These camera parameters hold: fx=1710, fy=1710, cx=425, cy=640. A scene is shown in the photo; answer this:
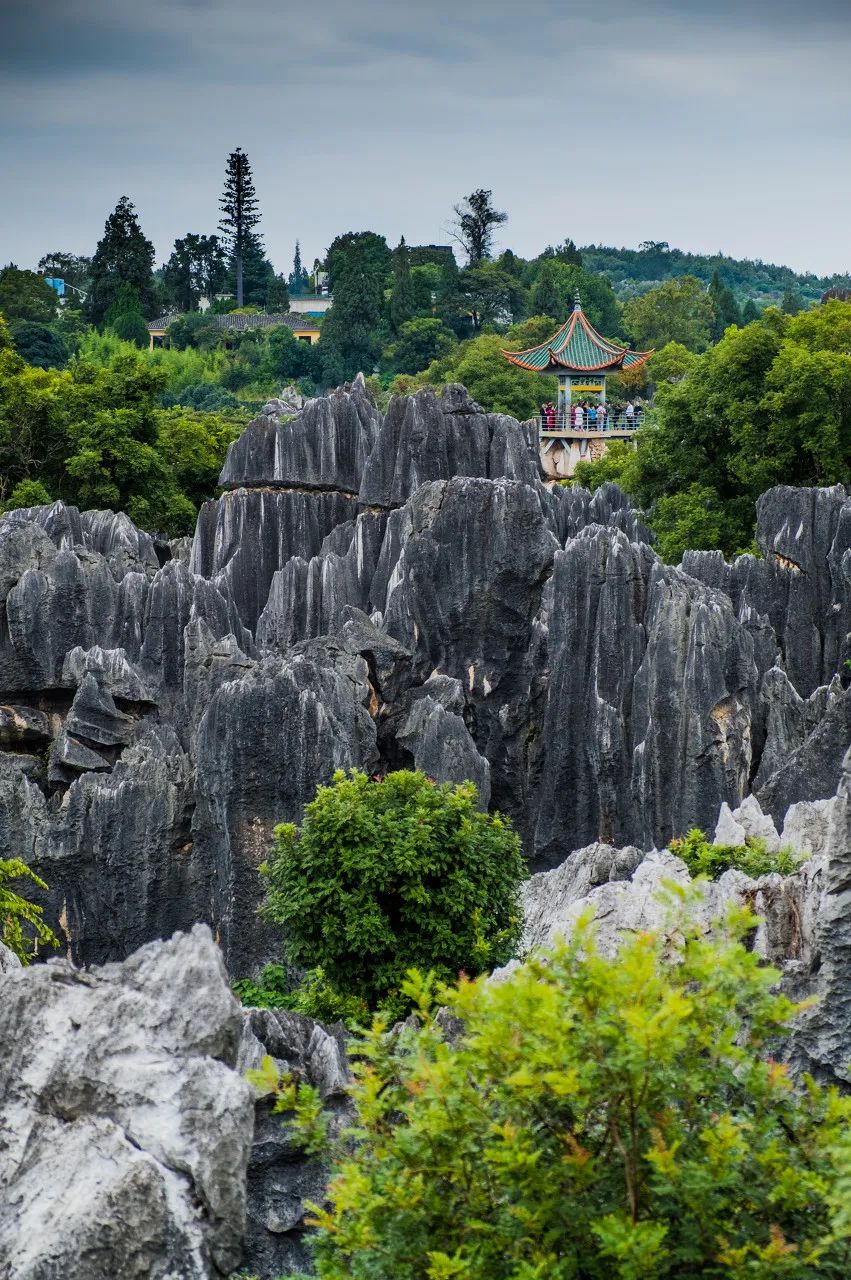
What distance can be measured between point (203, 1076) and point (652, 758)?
51.8ft

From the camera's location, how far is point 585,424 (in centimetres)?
5778

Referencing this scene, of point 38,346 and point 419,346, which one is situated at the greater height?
point 38,346

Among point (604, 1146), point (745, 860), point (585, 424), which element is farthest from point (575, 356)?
point (604, 1146)

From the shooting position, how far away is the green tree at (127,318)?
283 ft

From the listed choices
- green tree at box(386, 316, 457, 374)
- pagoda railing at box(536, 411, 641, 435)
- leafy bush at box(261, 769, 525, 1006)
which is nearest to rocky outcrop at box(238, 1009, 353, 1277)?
leafy bush at box(261, 769, 525, 1006)

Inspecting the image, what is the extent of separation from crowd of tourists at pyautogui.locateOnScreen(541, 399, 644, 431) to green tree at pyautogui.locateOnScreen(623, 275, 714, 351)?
88.9ft

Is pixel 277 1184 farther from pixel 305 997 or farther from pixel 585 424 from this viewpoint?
pixel 585 424

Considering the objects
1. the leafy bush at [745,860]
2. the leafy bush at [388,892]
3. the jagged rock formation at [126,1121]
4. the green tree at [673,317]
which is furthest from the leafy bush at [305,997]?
the green tree at [673,317]

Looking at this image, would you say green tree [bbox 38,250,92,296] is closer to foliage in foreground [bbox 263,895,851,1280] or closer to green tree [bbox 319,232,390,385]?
green tree [bbox 319,232,390,385]

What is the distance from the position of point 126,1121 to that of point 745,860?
773 cm

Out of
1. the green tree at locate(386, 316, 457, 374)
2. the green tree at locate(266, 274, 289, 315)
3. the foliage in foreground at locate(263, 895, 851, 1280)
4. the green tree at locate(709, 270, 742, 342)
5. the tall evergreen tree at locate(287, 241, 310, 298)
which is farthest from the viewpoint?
the tall evergreen tree at locate(287, 241, 310, 298)

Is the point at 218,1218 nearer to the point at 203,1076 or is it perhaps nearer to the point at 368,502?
the point at 203,1076

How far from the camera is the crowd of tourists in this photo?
57188 millimetres

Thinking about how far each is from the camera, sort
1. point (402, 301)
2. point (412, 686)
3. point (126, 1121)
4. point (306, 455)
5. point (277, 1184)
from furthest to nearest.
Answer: point (402, 301)
point (306, 455)
point (412, 686)
point (277, 1184)
point (126, 1121)
